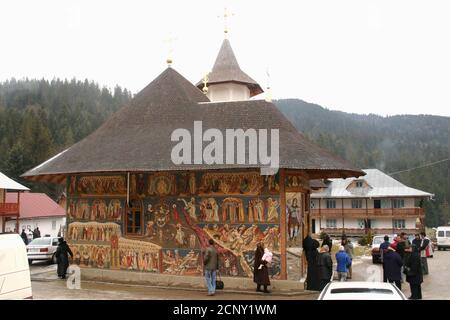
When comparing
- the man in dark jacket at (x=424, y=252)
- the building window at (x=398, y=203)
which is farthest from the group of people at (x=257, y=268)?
the building window at (x=398, y=203)

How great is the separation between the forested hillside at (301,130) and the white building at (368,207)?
133 ft

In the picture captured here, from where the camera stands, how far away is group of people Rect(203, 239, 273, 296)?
→ 15.5 meters

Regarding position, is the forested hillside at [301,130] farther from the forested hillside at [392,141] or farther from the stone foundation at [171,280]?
the stone foundation at [171,280]

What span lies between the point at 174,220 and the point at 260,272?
372 centimetres

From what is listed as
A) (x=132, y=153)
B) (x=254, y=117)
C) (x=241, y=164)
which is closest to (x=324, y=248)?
(x=241, y=164)

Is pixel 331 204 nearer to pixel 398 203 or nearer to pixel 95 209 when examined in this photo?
pixel 398 203

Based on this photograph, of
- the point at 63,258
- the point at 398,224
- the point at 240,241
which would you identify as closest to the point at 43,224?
the point at 63,258

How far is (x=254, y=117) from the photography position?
18.4 meters

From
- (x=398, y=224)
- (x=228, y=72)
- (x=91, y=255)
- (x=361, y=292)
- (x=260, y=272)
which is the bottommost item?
(x=398, y=224)

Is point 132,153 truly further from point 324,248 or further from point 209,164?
point 324,248

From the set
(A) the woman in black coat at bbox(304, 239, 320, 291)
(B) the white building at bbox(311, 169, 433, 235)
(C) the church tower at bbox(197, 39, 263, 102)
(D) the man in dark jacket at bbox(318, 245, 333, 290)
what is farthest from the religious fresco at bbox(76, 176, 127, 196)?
(B) the white building at bbox(311, 169, 433, 235)

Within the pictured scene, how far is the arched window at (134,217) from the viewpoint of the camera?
18703mm

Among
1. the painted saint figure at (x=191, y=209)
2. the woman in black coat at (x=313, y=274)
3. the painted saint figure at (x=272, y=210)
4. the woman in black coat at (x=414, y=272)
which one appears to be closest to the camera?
the woman in black coat at (x=414, y=272)

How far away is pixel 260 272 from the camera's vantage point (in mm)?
16188
